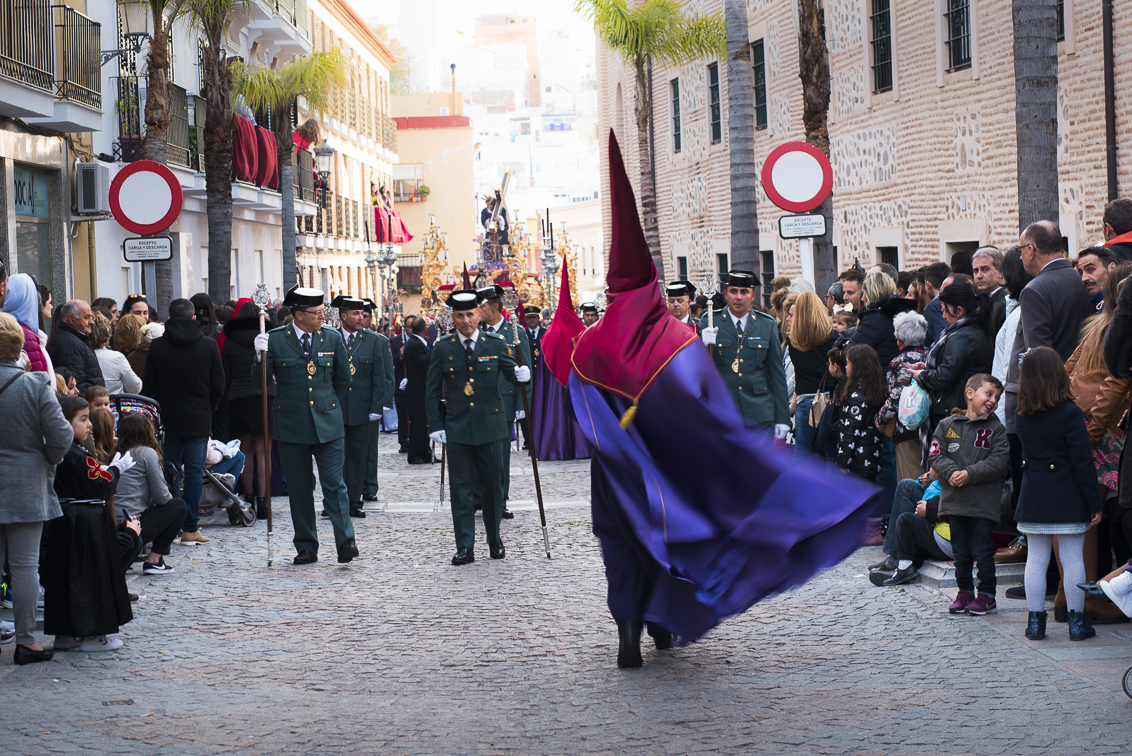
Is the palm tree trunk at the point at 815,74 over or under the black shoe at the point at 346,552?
over

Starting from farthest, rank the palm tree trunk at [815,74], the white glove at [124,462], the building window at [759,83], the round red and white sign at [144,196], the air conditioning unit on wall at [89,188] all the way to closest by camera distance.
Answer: the building window at [759,83] < the air conditioning unit on wall at [89,188] < the palm tree trunk at [815,74] < the round red and white sign at [144,196] < the white glove at [124,462]

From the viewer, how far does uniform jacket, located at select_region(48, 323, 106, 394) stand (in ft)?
33.7

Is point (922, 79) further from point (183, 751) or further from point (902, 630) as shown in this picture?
point (183, 751)

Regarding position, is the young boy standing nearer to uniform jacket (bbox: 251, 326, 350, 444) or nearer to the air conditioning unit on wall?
uniform jacket (bbox: 251, 326, 350, 444)

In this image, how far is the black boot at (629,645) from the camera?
6.73 meters

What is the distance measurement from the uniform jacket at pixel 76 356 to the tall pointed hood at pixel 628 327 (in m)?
4.96

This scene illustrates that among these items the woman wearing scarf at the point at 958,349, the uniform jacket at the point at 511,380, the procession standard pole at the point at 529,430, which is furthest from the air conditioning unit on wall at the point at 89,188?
the woman wearing scarf at the point at 958,349

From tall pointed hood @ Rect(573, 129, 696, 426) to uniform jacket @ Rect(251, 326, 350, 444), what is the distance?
368 centimetres

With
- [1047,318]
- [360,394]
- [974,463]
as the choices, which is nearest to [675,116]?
[360,394]

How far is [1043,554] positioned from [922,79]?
13842 mm

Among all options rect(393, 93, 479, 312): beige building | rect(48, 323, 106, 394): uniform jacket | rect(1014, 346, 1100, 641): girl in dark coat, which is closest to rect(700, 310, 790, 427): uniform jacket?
rect(1014, 346, 1100, 641): girl in dark coat

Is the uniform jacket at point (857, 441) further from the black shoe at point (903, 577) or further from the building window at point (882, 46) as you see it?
the building window at point (882, 46)

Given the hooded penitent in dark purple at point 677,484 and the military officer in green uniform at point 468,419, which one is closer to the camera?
the hooded penitent in dark purple at point 677,484

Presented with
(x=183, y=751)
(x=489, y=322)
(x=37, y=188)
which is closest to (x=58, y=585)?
(x=183, y=751)
